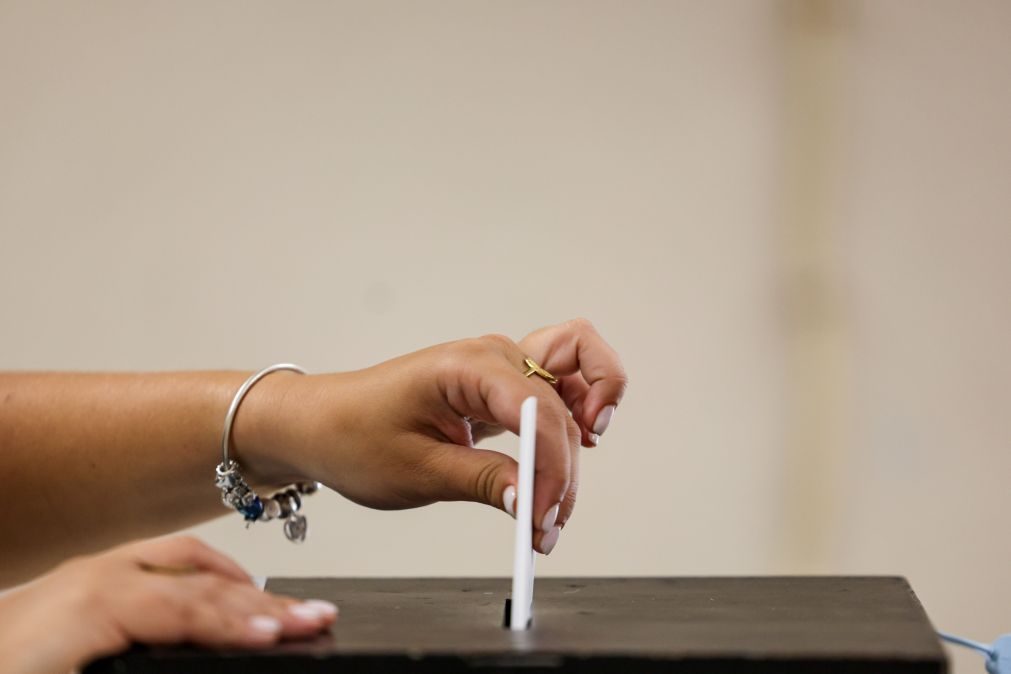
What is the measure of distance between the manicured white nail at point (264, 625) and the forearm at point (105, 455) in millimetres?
381

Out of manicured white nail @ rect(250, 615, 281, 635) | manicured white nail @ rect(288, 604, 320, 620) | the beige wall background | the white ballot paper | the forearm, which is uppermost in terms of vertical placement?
the beige wall background

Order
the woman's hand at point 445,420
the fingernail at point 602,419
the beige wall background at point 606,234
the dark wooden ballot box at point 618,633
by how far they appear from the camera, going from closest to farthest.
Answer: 1. the dark wooden ballot box at point 618,633
2. the woman's hand at point 445,420
3. the fingernail at point 602,419
4. the beige wall background at point 606,234

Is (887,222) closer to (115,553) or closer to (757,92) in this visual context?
(757,92)

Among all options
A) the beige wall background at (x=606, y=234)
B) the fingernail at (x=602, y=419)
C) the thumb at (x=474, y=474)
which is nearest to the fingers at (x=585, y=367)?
the fingernail at (x=602, y=419)

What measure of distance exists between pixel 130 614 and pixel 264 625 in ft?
0.23

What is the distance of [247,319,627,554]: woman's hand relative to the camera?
0.75 m

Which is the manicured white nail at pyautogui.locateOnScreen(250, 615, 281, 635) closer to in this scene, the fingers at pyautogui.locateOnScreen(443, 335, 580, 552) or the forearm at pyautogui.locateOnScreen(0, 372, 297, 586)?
the fingers at pyautogui.locateOnScreen(443, 335, 580, 552)

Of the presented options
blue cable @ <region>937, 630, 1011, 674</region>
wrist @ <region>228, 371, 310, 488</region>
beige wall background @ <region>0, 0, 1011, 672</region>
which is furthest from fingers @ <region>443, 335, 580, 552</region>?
beige wall background @ <region>0, 0, 1011, 672</region>

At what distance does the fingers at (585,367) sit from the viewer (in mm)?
896

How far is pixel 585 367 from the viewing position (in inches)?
36.1

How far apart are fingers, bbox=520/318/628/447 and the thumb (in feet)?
0.43

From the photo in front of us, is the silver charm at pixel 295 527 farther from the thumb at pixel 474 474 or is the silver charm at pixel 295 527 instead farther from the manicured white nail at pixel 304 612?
the manicured white nail at pixel 304 612

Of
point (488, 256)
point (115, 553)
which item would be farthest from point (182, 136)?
point (115, 553)

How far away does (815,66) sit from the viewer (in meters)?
2.03
